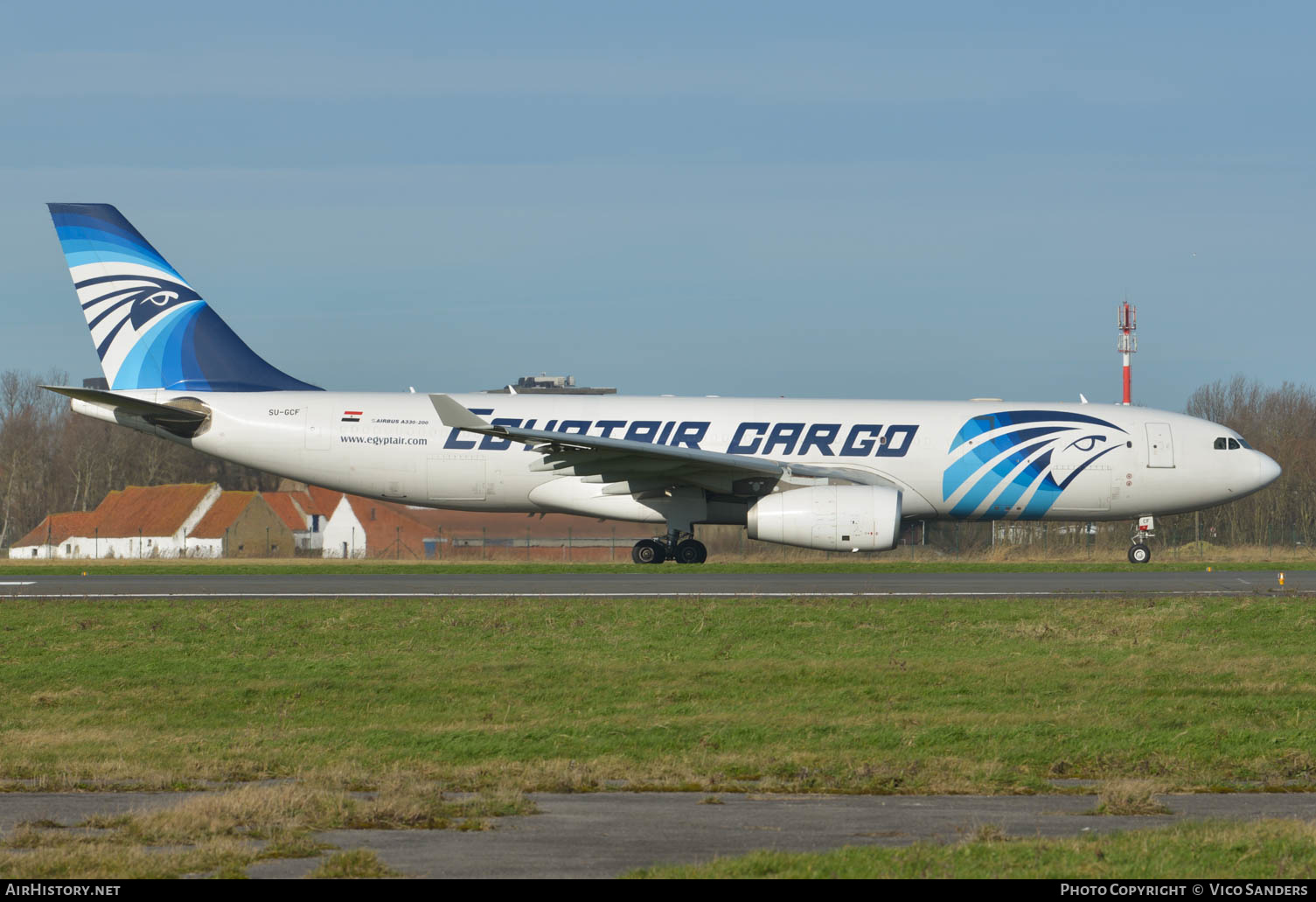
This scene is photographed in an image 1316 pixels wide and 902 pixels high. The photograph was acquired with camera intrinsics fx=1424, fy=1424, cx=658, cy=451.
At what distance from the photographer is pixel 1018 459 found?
30.0 metres

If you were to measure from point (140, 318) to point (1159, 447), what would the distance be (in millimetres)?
→ 22309

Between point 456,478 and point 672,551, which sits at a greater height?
point 456,478

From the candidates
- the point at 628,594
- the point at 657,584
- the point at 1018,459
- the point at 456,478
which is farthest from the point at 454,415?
the point at 1018,459

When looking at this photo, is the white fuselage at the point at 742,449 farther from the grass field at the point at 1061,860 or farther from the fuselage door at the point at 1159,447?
the grass field at the point at 1061,860

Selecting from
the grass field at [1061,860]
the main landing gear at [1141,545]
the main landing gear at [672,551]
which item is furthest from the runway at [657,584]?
the grass field at [1061,860]

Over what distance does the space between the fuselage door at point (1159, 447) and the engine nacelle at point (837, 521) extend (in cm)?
670

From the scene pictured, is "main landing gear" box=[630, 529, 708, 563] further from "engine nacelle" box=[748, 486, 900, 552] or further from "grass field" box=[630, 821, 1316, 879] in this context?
"grass field" box=[630, 821, 1316, 879]

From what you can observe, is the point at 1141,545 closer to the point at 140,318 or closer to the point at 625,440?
the point at 625,440

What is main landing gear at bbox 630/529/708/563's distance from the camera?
30016 mm

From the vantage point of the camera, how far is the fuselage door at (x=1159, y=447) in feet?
100

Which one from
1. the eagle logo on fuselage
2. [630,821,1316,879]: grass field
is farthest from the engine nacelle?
[630,821,1316,879]: grass field
